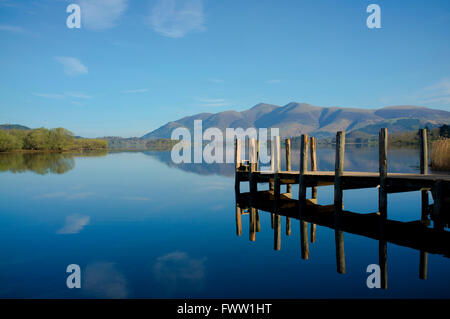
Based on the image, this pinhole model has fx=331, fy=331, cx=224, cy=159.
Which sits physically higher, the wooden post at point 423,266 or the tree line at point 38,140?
the tree line at point 38,140

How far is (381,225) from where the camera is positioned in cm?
1362

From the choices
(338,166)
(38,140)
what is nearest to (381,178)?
(338,166)

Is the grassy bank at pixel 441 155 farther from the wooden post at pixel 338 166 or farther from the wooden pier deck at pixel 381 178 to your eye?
the wooden post at pixel 338 166

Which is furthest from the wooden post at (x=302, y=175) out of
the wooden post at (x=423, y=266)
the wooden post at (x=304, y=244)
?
the wooden post at (x=423, y=266)

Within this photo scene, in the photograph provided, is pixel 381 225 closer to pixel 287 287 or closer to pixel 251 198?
pixel 287 287

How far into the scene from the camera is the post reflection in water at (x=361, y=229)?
12.2m

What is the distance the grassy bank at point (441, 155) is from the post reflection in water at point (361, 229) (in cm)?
1462

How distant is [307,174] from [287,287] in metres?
7.46

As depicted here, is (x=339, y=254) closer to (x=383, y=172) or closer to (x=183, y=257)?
(x=383, y=172)

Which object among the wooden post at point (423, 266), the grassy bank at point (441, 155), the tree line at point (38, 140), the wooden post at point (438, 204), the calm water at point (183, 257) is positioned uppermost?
the tree line at point (38, 140)

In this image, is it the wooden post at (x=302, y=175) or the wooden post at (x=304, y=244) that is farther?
the wooden post at (x=302, y=175)

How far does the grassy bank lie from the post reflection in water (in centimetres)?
1462
